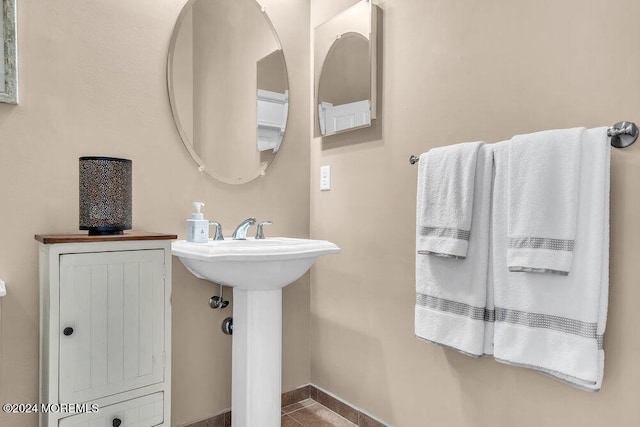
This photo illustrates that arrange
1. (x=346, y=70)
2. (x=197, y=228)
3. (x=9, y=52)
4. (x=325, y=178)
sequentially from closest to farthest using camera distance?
1. (x=9, y=52)
2. (x=197, y=228)
3. (x=346, y=70)
4. (x=325, y=178)

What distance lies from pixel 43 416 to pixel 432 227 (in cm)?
137

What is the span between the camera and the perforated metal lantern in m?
1.27

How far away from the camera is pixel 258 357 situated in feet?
5.01

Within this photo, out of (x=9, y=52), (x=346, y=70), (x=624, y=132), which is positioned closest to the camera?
(x=624, y=132)

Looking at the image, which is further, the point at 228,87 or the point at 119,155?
the point at 228,87

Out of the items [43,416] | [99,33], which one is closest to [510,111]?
[99,33]

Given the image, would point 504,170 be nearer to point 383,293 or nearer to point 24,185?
point 383,293

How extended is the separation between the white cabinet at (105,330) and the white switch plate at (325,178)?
2.82ft

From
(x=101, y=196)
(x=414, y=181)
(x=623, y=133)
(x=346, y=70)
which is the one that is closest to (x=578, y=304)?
(x=623, y=133)

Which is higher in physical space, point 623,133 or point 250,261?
point 623,133

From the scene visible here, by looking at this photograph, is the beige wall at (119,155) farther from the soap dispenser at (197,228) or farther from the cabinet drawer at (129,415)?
the cabinet drawer at (129,415)

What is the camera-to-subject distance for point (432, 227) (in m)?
1.38

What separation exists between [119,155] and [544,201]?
1.44 meters

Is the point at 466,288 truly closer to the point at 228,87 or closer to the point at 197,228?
the point at 197,228
